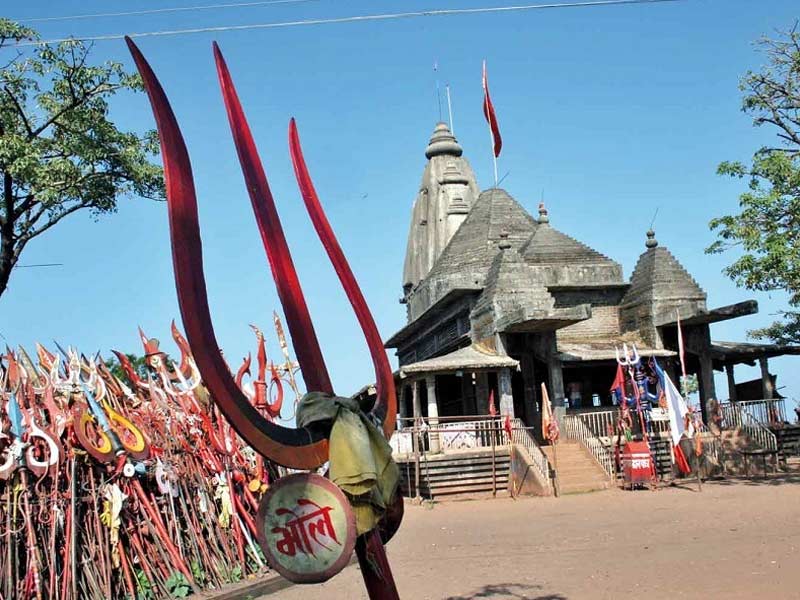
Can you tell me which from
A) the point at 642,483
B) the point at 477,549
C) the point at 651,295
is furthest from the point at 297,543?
the point at 651,295

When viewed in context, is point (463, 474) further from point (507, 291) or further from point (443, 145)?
point (443, 145)

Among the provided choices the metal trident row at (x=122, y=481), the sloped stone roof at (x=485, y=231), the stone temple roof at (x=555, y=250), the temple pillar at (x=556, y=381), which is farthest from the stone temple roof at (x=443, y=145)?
the metal trident row at (x=122, y=481)

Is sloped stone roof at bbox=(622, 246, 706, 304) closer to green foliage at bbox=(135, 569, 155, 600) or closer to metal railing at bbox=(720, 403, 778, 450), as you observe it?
metal railing at bbox=(720, 403, 778, 450)

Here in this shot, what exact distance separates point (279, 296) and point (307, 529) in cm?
165

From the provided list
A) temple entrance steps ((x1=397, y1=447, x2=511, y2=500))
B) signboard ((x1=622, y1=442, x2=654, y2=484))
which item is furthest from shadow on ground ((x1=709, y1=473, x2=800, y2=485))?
temple entrance steps ((x1=397, y1=447, x2=511, y2=500))

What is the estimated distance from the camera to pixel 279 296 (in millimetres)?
5719

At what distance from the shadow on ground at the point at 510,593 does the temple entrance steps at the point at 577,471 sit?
34.3 ft

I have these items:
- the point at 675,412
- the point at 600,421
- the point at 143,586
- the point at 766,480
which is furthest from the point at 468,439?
the point at 143,586

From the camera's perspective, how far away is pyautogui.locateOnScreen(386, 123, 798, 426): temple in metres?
24.3

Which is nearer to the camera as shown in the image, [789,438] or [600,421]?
[600,421]

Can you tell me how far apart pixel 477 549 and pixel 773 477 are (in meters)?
11.7

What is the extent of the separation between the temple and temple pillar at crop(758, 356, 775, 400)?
35 millimetres

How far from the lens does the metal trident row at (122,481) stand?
884cm

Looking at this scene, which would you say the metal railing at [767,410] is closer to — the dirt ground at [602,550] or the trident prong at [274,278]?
the dirt ground at [602,550]
